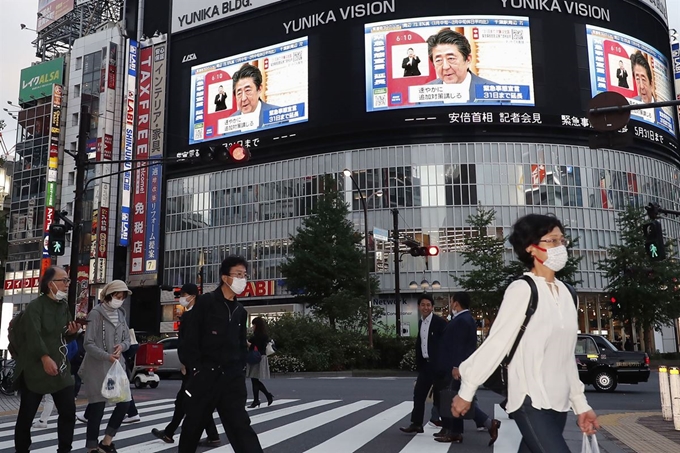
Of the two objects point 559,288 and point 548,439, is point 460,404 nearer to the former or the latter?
point 548,439

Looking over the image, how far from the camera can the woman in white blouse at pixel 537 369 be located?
3.23 meters

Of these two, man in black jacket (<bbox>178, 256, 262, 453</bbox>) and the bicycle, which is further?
the bicycle

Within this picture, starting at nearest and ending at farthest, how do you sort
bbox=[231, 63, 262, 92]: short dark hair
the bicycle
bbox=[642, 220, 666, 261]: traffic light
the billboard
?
bbox=[642, 220, 666, 261]: traffic light → the bicycle → bbox=[231, 63, 262, 92]: short dark hair → the billboard

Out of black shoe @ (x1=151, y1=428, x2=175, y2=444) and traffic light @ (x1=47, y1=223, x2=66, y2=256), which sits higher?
traffic light @ (x1=47, y1=223, x2=66, y2=256)

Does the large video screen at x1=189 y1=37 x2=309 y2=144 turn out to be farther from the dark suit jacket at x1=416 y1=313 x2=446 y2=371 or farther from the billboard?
the dark suit jacket at x1=416 y1=313 x2=446 y2=371

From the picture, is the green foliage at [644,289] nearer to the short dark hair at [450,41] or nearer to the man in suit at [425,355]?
the short dark hair at [450,41]

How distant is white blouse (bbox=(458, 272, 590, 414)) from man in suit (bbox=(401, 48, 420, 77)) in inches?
1854

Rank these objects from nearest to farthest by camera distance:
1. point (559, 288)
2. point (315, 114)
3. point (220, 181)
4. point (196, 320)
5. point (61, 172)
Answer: point (559, 288), point (196, 320), point (315, 114), point (220, 181), point (61, 172)

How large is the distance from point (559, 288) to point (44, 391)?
444cm

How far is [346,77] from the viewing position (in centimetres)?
5069

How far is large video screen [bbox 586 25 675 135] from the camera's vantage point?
50.2 m

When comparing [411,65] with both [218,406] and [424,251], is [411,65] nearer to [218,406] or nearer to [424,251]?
[424,251]

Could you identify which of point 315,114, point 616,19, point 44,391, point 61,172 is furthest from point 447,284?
point 44,391

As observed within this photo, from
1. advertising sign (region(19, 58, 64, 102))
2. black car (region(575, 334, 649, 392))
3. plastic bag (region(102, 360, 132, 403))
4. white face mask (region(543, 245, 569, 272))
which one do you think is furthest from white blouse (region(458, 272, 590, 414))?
advertising sign (region(19, 58, 64, 102))
